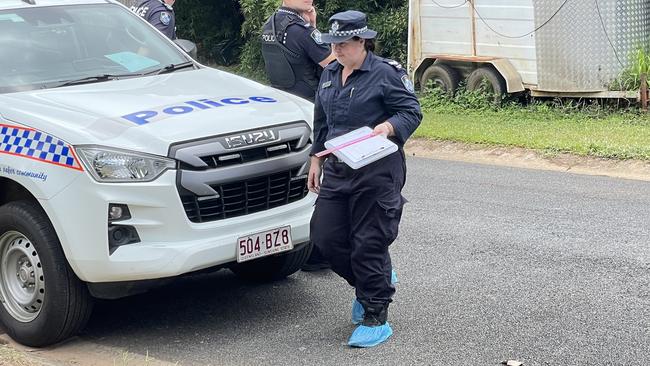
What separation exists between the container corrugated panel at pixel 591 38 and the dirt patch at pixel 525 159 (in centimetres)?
211

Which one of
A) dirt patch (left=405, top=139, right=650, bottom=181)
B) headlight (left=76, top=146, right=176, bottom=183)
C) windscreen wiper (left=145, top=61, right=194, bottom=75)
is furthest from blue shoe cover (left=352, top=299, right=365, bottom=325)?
dirt patch (left=405, top=139, right=650, bottom=181)

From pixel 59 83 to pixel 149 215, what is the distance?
1.41 m

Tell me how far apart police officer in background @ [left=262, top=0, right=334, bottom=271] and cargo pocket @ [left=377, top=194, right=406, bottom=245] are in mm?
1552

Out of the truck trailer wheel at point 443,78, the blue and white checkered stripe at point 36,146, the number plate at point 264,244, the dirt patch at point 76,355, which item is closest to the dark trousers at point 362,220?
the number plate at point 264,244

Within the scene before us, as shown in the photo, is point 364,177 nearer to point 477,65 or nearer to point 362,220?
point 362,220

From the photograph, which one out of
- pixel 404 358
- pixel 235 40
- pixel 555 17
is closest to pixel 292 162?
pixel 404 358

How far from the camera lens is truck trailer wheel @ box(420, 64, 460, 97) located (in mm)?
15578

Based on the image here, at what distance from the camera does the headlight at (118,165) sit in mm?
5332

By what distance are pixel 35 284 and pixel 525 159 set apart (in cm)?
722

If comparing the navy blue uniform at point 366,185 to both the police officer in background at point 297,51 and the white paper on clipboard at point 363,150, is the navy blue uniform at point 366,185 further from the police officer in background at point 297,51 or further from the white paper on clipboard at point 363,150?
the police officer in background at point 297,51

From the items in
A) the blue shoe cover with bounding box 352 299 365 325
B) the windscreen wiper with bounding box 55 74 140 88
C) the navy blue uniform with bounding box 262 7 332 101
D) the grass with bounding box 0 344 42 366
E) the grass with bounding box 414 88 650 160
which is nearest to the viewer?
the grass with bounding box 0 344 42 366

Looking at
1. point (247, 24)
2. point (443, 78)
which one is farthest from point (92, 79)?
point (247, 24)

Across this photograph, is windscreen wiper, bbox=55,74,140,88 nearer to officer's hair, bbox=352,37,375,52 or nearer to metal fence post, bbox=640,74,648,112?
officer's hair, bbox=352,37,375,52

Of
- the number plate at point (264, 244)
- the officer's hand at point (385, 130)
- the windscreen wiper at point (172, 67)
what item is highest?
the windscreen wiper at point (172, 67)
